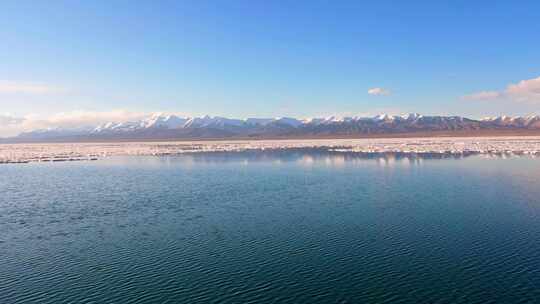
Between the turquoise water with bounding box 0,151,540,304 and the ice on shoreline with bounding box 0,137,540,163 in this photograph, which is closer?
the turquoise water with bounding box 0,151,540,304

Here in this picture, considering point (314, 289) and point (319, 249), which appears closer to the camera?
point (314, 289)

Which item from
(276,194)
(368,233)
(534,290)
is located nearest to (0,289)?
(368,233)

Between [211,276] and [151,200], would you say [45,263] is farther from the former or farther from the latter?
[151,200]

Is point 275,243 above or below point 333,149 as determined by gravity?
below

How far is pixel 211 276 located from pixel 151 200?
16672 mm

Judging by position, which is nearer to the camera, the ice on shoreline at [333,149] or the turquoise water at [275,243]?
the turquoise water at [275,243]

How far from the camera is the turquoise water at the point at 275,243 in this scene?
1338 cm

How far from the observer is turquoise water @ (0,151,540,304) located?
1338 centimetres

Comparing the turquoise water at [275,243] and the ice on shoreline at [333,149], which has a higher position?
the ice on shoreline at [333,149]

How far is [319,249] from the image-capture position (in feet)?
57.7

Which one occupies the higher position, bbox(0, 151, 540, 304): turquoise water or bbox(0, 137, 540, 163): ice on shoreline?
bbox(0, 137, 540, 163): ice on shoreline

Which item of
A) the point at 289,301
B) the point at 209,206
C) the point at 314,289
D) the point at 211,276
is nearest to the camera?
the point at 289,301

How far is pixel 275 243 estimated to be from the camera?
1859 centimetres

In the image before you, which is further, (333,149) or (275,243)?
(333,149)
